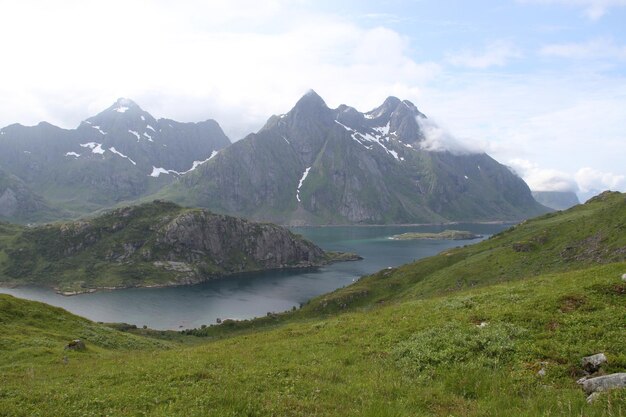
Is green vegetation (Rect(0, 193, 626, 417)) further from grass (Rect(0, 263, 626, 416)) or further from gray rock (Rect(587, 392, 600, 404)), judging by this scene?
gray rock (Rect(587, 392, 600, 404))

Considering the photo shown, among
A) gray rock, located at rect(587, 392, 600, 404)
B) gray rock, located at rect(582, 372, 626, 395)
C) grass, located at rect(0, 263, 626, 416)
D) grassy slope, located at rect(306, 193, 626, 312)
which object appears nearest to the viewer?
gray rock, located at rect(587, 392, 600, 404)

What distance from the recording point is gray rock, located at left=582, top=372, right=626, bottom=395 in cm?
1229

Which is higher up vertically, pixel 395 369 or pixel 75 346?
pixel 395 369

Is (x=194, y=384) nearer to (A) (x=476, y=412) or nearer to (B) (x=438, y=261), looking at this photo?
(A) (x=476, y=412)

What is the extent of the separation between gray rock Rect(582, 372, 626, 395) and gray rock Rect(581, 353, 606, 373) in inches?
71.7


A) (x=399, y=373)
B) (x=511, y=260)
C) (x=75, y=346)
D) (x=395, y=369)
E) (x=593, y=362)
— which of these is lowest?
(x=511, y=260)

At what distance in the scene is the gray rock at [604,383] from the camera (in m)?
12.3

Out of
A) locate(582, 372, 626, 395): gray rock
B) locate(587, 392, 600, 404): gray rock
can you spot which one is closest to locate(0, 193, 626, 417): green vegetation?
locate(587, 392, 600, 404): gray rock

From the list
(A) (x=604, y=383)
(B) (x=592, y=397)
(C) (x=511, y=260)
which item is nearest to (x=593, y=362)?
(A) (x=604, y=383)

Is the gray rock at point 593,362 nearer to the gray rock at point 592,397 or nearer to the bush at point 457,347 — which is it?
the bush at point 457,347

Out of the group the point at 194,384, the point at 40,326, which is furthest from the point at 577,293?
the point at 40,326

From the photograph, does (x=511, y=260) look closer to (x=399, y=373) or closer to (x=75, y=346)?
(x=75, y=346)

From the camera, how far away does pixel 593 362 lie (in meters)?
14.9

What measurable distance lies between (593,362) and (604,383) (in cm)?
252
